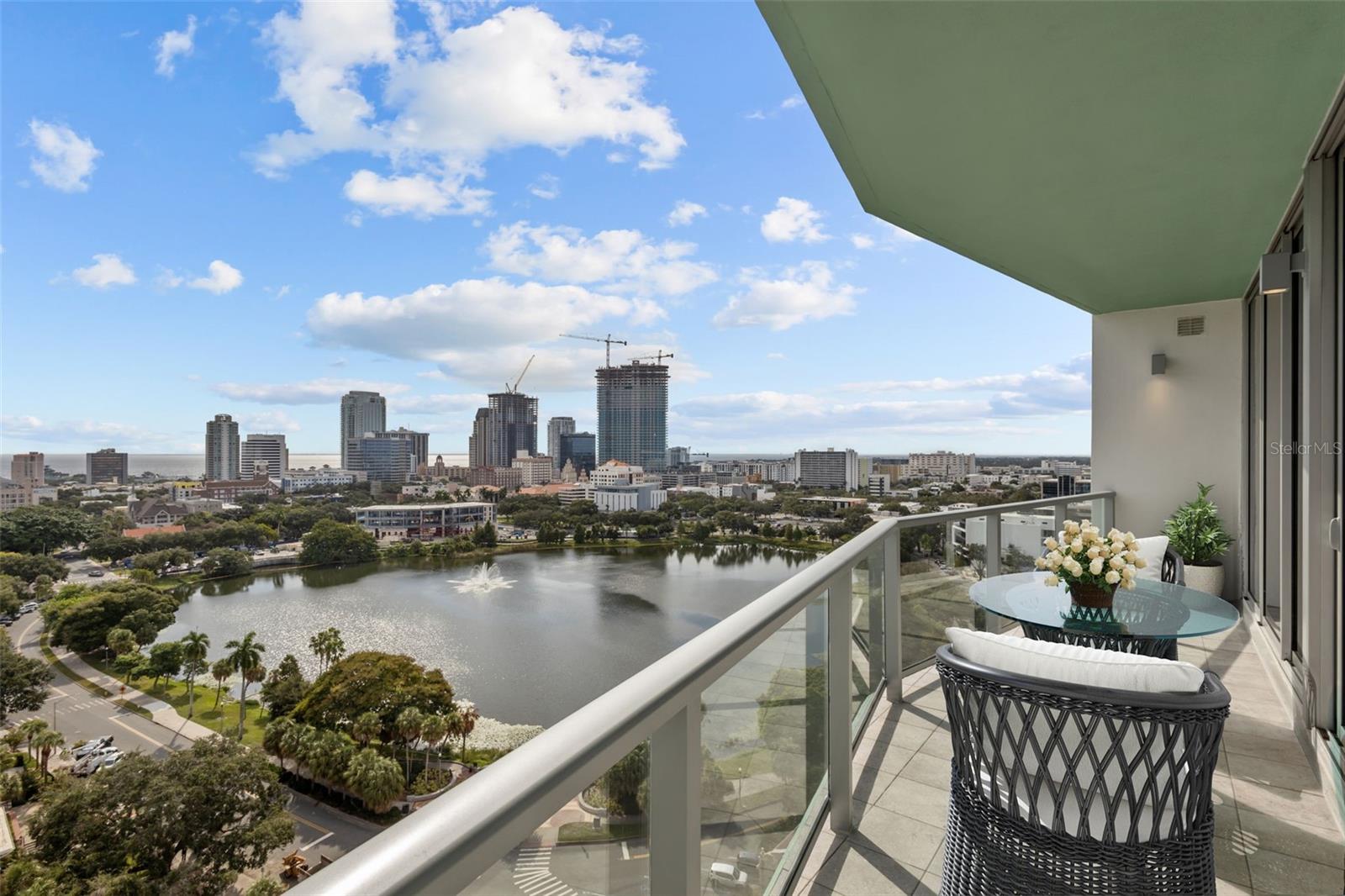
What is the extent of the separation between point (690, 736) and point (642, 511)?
123ft

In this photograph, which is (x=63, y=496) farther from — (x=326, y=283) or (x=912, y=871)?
(x=326, y=283)

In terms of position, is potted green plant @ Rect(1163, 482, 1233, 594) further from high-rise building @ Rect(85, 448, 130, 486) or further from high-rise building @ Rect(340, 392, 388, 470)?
high-rise building @ Rect(340, 392, 388, 470)

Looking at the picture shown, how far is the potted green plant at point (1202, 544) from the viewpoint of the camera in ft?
19.4

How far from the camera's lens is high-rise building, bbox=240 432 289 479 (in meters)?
30.2

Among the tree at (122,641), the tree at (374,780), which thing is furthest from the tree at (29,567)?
the tree at (374,780)

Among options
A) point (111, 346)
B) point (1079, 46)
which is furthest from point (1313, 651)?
point (111, 346)

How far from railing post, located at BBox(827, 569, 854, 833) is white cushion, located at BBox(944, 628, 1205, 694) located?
0.61 m

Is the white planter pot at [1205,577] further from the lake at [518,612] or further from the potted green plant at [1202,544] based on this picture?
the lake at [518,612]

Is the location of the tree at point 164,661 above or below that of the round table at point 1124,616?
below

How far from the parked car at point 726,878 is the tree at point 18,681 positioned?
17500 millimetres

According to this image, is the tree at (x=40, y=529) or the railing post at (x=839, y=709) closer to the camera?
the railing post at (x=839, y=709)

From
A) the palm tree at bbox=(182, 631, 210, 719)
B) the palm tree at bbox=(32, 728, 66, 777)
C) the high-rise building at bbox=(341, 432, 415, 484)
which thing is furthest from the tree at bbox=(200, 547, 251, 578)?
the palm tree at bbox=(32, 728, 66, 777)

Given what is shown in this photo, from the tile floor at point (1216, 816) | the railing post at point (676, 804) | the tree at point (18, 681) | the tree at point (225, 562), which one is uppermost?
the railing post at point (676, 804)

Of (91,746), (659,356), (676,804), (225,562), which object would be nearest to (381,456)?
(225,562)
